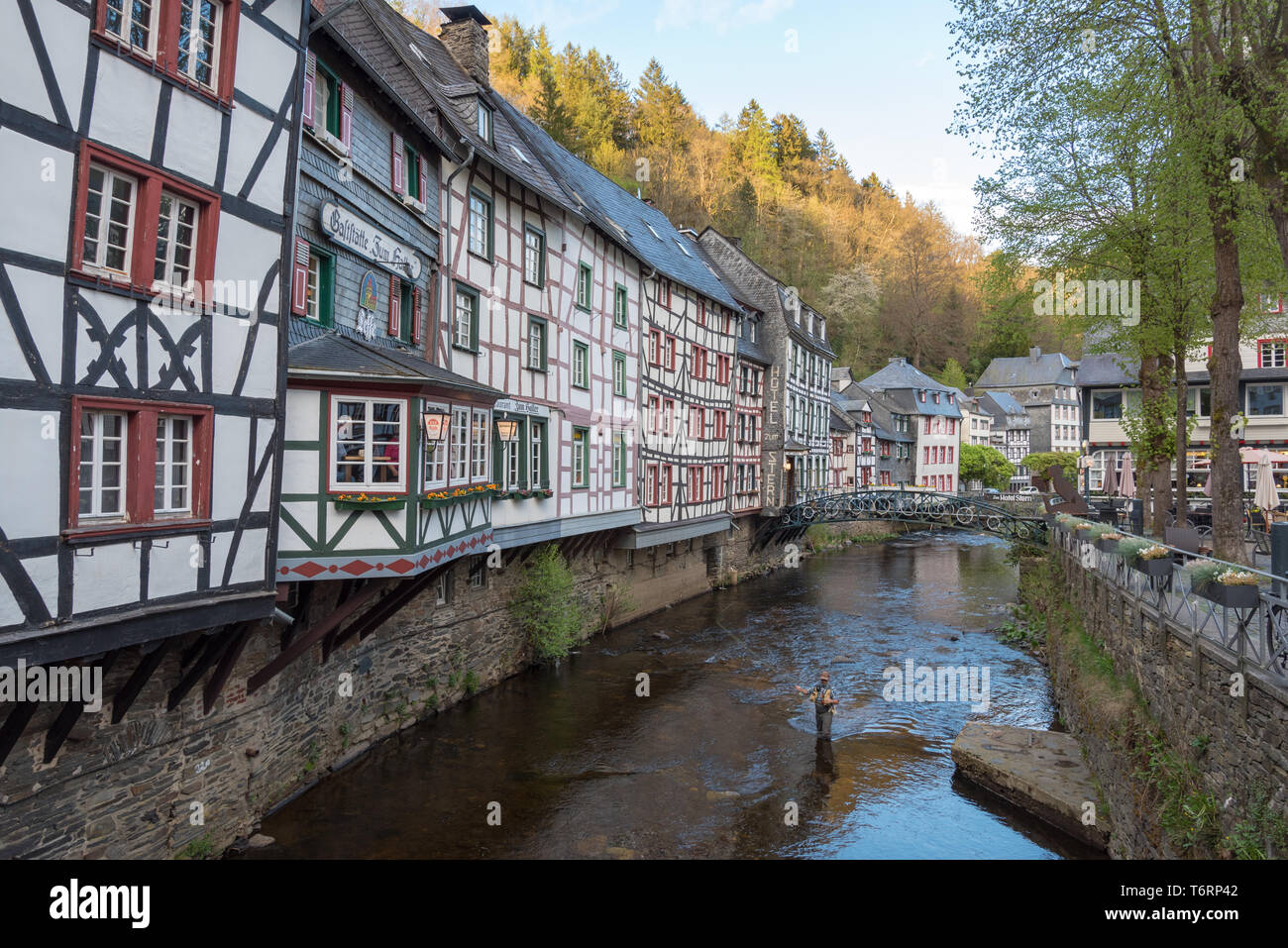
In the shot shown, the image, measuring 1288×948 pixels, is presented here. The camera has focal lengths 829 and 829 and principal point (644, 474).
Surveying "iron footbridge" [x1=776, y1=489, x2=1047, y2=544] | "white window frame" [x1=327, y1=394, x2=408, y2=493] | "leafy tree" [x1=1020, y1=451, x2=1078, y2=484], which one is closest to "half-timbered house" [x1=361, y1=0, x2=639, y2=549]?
"white window frame" [x1=327, y1=394, x2=408, y2=493]

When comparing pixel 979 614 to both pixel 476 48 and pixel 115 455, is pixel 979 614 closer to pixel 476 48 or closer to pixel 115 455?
pixel 476 48

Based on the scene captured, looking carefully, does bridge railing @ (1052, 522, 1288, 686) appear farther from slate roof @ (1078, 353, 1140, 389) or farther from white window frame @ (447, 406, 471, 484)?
slate roof @ (1078, 353, 1140, 389)

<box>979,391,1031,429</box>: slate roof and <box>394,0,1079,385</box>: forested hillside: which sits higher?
<box>394,0,1079,385</box>: forested hillside

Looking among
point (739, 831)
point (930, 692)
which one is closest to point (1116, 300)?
point (930, 692)

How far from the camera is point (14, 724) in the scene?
22.9 feet

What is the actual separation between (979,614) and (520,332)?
61.3ft

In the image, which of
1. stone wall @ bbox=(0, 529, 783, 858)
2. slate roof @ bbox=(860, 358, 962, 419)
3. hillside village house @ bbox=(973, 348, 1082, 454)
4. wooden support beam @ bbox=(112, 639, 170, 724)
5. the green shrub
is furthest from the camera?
hillside village house @ bbox=(973, 348, 1082, 454)

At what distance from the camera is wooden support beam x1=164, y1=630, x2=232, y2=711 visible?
895cm

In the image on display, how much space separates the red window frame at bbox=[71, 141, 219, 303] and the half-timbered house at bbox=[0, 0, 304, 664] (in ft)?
0.05

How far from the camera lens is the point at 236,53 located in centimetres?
842

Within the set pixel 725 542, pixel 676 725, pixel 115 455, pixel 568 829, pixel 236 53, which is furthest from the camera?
pixel 725 542

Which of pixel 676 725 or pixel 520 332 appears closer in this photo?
pixel 676 725

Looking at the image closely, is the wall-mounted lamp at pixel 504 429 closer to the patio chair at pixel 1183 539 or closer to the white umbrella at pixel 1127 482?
the patio chair at pixel 1183 539

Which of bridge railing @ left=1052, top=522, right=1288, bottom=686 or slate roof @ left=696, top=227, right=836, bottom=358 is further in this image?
slate roof @ left=696, top=227, right=836, bottom=358
